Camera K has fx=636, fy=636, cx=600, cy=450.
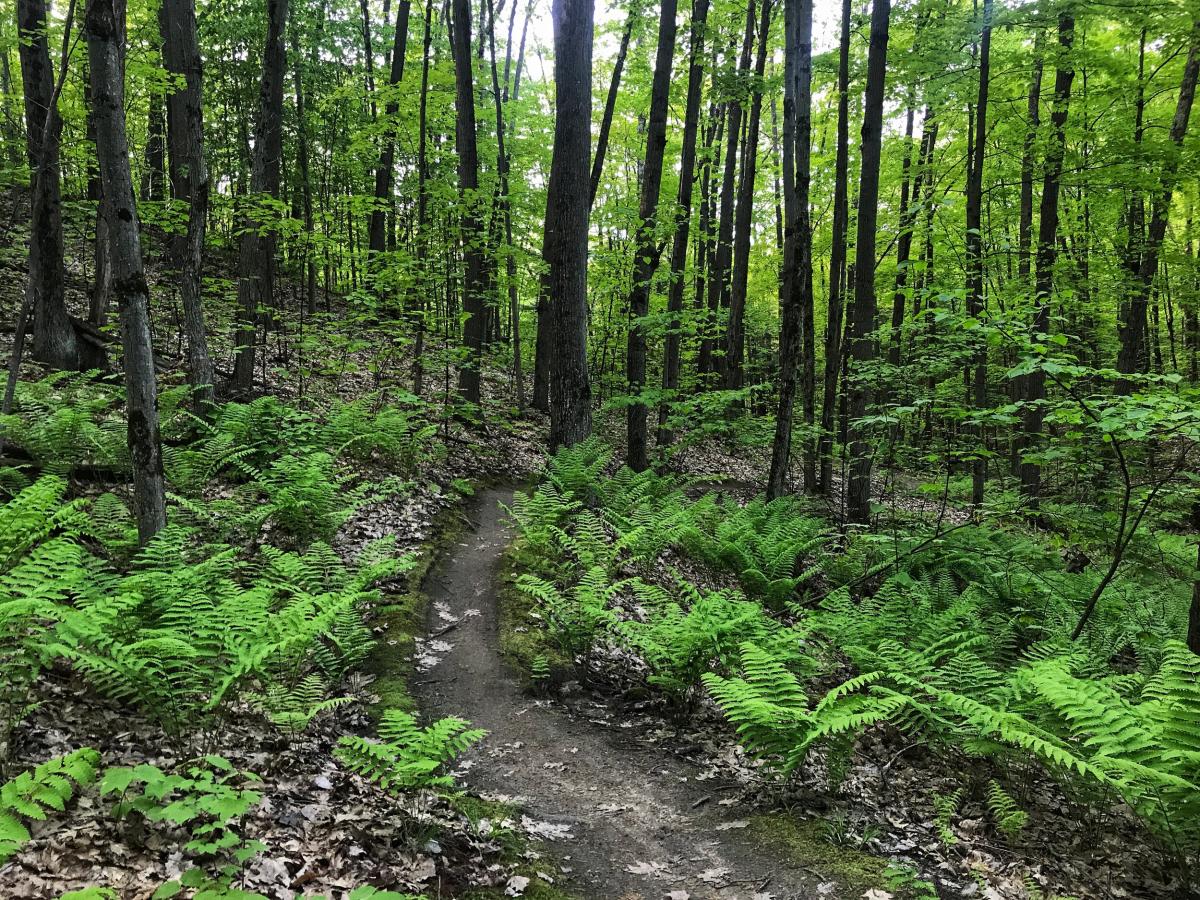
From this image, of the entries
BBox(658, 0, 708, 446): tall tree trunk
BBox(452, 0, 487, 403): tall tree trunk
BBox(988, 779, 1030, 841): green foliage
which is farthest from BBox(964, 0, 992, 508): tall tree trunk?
BBox(452, 0, 487, 403): tall tree trunk

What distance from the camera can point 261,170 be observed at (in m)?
10.9

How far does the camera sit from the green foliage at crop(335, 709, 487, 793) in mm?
3221

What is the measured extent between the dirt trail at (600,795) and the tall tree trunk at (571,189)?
13.3 feet

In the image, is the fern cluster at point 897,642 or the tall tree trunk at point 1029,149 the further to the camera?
the tall tree trunk at point 1029,149

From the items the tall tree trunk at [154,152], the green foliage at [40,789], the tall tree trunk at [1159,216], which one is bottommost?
the green foliage at [40,789]

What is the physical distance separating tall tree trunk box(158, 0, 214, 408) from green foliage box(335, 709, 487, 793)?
6936 millimetres

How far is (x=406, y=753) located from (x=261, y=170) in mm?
11028

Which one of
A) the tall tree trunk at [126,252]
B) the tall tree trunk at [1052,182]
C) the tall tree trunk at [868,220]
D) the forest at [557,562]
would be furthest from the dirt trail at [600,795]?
the tall tree trunk at [1052,182]

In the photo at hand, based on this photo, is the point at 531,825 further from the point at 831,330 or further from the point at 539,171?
the point at 539,171

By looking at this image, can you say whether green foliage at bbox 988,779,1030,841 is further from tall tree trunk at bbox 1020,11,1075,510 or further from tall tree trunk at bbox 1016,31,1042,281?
tall tree trunk at bbox 1016,31,1042,281

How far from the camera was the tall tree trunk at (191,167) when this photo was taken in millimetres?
7930

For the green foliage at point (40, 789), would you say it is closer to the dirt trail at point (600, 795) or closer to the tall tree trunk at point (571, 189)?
the dirt trail at point (600, 795)

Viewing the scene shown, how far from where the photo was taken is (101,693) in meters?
3.76

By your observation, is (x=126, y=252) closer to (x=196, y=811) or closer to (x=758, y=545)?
(x=196, y=811)
